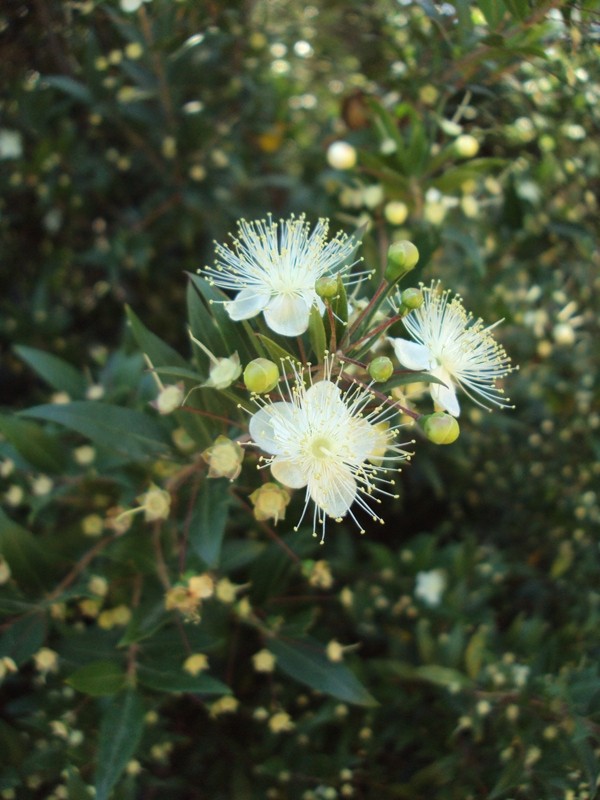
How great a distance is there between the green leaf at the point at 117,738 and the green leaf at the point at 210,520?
30 cm

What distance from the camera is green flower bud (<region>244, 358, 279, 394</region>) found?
2.99ft

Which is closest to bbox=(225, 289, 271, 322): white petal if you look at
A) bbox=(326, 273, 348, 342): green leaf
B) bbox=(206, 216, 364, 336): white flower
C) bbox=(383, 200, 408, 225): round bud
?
bbox=(206, 216, 364, 336): white flower

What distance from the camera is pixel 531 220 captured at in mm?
2008

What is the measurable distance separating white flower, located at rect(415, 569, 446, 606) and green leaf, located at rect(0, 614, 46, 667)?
2.93 feet

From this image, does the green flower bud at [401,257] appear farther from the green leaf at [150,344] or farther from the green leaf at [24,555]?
the green leaf at [24,555]

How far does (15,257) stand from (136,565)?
1.32m

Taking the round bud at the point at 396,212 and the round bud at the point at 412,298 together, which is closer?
the round bud at the point at 412,298

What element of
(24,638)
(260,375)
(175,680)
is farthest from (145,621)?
(260,375)

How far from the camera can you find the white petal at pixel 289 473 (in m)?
0.99

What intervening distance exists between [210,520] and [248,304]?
0.36 m

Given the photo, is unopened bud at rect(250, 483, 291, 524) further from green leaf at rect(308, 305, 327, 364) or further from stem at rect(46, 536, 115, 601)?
stem at rect(46, 536, 115, 601)

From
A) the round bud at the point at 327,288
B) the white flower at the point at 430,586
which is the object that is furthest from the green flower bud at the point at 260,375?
the white flower at the point at 430,586

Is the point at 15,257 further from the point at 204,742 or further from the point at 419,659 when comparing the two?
the point at 419,659

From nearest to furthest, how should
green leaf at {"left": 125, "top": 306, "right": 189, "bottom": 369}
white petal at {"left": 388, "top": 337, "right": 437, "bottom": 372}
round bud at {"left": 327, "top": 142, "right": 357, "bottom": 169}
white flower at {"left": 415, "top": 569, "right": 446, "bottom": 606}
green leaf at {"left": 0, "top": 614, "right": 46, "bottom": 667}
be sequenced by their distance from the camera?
white petal at {"left": 388, "top": 337, "right": 437, "bottom": 372} < green leaf at {"left": 125, "top": 306, "right": 189, "bottom": 369} < green leaf at {"left": 0, "top": 614, "right": 46, "bottom": 667} < round bud at {"left": 327, "top": 142, "right": 357, "bottom": 169} < white flower at {"left": 415, "top": 569, "right": 446, "bottom": 606}
